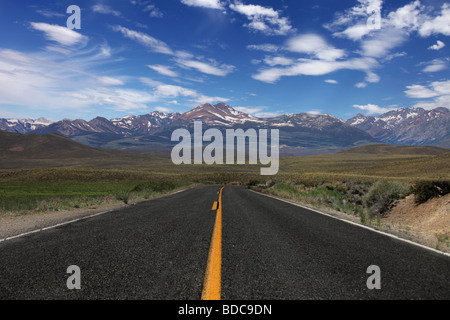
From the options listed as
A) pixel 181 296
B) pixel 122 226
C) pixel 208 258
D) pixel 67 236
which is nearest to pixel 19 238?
pixel 67 236

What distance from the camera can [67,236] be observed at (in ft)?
20.0

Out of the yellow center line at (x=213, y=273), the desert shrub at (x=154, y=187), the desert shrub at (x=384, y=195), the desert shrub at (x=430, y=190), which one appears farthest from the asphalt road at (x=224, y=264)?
the desert shrub at (x=154, y=187)

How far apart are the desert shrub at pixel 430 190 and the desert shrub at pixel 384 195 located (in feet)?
5.20

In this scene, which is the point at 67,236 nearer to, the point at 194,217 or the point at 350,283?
the point at 194,217

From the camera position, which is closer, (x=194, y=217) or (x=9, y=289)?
(x=9, y=289)

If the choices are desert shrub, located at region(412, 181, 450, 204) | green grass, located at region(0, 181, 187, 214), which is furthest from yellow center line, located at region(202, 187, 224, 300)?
desert shrub, located at region(412, 181, 450, 204)

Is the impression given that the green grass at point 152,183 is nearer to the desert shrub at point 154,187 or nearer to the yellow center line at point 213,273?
the desert shrub at point 154,187

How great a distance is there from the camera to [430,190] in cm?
1261

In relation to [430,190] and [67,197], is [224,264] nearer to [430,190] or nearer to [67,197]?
[430,190]

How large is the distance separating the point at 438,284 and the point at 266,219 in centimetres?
548

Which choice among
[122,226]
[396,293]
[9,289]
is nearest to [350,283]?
[396,293]

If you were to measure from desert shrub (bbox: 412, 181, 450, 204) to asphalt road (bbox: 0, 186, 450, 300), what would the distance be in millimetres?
8181
